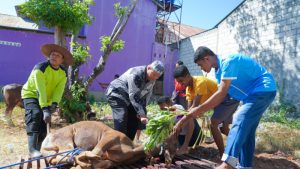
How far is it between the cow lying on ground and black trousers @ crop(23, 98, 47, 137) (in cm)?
40

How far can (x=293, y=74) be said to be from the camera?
33.2 ft

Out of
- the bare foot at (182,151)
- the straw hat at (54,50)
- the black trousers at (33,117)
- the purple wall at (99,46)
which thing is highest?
the purple wall at (99,46)

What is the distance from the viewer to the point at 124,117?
15.9 feet

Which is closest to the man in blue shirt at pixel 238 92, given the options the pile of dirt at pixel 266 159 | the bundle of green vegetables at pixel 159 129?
the bundle of green vegetables at pixel 159 129

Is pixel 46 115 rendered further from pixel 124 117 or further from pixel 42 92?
pixel 124 117

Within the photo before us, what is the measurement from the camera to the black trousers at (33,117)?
14.8 feet

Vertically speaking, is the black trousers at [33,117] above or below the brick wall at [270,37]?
below

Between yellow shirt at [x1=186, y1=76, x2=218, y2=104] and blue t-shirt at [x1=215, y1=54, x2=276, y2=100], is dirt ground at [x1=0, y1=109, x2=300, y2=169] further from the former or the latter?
blue t-shirt at [x1=215, y1=54, x2=276, y2=100]

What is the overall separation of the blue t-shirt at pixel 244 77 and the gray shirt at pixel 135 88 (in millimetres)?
1239

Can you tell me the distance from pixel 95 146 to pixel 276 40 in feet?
28.8

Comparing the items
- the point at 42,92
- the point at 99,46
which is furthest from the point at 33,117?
the point at 99,46

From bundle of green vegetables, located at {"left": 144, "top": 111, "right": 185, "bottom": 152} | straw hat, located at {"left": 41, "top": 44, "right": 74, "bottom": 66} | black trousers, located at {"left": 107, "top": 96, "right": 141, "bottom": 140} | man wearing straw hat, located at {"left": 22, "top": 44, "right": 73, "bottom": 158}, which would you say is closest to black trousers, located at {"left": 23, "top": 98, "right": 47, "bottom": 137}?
man wearing straw hat, located at {"left": 22, "top": 44, "right": 73, "bottom": 158}

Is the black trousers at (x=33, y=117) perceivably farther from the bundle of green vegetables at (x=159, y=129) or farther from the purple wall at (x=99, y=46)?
the purple wall at (x=99, y=46)

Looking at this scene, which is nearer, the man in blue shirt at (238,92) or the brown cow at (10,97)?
the man in blue shirt at (238,92)
